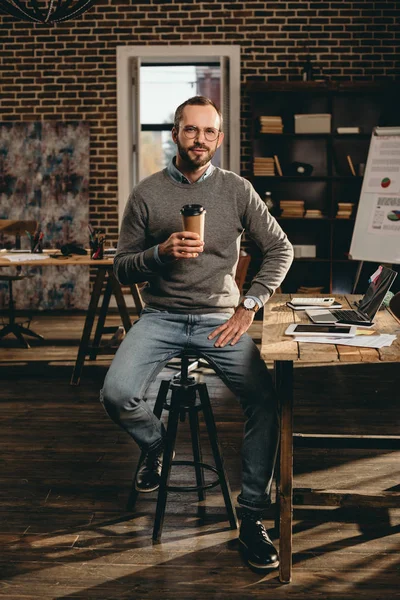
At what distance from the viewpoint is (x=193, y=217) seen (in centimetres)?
235

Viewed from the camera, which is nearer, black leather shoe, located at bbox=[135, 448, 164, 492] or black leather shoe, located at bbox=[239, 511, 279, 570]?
black leather shoe, located at bbox=[239, 511, 279, 570]

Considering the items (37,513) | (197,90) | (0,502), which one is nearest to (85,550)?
(37,513)

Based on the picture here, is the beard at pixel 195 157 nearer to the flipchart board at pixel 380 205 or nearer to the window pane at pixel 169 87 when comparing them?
the flipchart board at pixel 380 205

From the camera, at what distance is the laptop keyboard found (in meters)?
2.58

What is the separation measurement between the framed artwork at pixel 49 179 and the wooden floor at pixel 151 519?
3346mm

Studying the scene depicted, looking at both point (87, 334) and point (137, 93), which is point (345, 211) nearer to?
point (137, 93)

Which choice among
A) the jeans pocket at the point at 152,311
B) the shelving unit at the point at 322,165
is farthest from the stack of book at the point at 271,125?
the jeans pocket at the point at 152,311

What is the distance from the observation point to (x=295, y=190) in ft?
23.9

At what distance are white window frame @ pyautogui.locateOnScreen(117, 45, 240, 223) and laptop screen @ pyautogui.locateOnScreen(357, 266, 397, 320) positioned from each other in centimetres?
479

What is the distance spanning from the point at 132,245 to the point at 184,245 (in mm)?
403

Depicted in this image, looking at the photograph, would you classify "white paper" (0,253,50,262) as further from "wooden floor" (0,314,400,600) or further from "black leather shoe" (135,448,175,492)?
"black leather shoe" (135,448,175,492)

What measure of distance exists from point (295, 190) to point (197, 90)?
2.32 metres

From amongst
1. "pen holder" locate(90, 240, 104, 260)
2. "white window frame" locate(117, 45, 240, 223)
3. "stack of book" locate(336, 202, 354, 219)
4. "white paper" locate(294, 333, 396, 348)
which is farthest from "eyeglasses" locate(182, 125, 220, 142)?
"white window frame" locate(117, 45, 240, 223)

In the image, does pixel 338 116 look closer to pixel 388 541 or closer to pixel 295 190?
pixel 295 190
